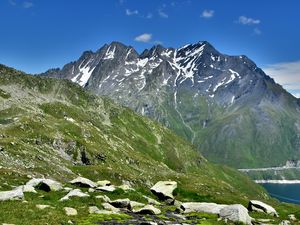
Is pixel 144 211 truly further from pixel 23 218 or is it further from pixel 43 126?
pixel 43 126

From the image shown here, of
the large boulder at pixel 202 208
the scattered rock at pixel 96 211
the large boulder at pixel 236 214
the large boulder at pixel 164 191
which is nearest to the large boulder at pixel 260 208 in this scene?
the large boulder at pixel 202 208

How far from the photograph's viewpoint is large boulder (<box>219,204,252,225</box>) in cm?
4208

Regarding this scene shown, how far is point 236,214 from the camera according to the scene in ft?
139

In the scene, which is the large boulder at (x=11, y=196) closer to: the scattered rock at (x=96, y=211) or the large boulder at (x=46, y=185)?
the scattered rock at (x=96, y=211)

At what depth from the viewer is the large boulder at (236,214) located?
4208 cm

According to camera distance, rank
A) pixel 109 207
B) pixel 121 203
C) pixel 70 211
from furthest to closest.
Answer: pixel 121 203 < pixel 109 207 < pixel 70 211

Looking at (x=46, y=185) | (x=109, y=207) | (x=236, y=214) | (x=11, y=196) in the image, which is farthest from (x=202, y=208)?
(x=11, y=196)

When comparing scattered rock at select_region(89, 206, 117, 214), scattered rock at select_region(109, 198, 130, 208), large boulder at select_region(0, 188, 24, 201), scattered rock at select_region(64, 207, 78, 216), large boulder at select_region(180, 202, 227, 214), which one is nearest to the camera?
scattered rock at select_region(64, 207, 78, 216)

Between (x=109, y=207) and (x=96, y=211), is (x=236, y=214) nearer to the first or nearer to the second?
(x=109, y=207)

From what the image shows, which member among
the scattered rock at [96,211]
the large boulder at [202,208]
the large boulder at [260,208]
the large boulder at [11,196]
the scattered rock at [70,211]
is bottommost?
the large boulder at [260,208]

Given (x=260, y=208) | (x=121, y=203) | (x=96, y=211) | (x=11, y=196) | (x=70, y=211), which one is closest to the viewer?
(x=70, y=211)

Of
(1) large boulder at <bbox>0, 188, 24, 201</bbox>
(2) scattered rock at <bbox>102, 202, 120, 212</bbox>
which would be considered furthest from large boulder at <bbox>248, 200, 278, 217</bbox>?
(1) large boulder at <bbox>0, 188, 24, 201</bbox>

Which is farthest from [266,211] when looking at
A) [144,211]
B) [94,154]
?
[94,154]

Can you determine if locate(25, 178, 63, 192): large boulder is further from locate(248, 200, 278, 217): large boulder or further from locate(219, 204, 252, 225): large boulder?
locate(248, 200, 278, 217): large boulder
